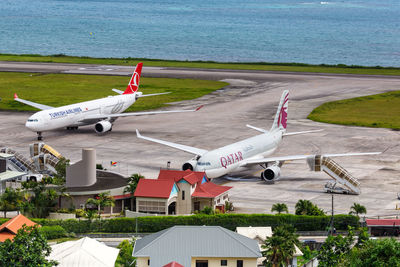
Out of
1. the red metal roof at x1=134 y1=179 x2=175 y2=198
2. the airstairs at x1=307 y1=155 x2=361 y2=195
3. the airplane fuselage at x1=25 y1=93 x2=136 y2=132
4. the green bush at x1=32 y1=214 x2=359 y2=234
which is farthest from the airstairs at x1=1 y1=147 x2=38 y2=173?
the airstairs at x1=307 y1=155 x2=361 y2=195

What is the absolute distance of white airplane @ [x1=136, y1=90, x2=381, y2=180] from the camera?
98438 mm

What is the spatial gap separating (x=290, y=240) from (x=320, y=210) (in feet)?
62.9

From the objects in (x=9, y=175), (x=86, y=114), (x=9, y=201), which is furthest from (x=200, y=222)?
(x=86, y=114)

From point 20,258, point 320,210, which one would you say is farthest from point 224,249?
point 320,210

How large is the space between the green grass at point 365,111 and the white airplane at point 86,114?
124ft

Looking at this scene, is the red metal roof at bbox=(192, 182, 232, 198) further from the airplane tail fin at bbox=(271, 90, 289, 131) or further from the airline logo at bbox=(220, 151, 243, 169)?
the airplane tail fin at bbox=(271, 90, 289, 131)

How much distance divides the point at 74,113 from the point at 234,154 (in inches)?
1554

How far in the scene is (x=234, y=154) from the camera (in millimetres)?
102688

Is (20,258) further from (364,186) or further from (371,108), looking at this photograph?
(371,108)

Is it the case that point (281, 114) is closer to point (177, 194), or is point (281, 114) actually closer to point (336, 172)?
point (336, 172)

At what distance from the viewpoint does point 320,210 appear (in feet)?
281

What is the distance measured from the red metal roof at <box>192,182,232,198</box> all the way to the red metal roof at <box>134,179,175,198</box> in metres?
3.36

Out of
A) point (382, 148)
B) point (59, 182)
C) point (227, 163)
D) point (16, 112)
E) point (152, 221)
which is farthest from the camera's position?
point (16, 112)

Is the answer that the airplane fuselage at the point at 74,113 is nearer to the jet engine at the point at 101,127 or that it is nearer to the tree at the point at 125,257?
the jet engine at the point at 101,127
